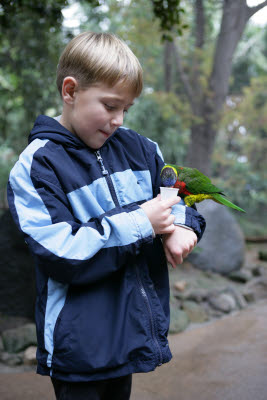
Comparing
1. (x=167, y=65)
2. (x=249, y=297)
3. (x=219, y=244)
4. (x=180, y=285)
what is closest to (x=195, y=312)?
(x=180, y=285)

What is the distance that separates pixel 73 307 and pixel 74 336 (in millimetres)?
81

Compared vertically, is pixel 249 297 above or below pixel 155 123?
below

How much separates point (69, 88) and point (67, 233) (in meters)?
0.46

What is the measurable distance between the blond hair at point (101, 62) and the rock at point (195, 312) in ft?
9.49

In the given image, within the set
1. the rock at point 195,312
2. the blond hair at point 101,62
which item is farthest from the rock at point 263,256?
the blond hair at point 101,62

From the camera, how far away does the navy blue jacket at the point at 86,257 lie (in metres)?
1.01

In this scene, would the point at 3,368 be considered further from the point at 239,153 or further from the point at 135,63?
the point at 239,153

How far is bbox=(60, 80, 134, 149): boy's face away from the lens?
110 centimetres

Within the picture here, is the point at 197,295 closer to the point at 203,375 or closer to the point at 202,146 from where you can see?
the point at 203,375

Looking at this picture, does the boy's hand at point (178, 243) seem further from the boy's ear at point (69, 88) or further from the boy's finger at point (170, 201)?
the boy's ear at point (69, 88)

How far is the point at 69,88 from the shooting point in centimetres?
115

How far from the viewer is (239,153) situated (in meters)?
9.50

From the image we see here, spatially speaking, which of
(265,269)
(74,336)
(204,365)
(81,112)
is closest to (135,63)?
(81,112)

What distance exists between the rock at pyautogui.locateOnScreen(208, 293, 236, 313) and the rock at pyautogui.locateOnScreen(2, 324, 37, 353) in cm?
192
